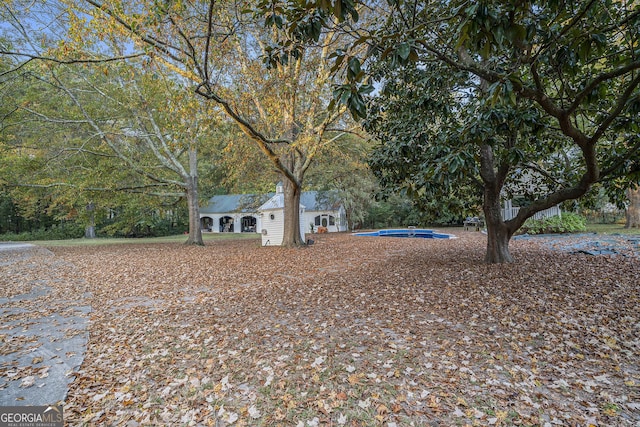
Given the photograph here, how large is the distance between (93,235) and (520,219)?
30.6m

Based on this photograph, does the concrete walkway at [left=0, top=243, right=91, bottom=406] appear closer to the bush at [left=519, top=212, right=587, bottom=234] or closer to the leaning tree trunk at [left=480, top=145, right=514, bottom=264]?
the leaning tree trunk at [left=480, top=145, right=514, bottom=264]

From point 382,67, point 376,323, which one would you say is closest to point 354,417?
point 376,323

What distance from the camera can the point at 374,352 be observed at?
3502mm

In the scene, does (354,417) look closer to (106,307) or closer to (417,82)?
(106,307)

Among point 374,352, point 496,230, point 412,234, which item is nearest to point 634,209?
point 412,234

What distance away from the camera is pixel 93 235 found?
26.4m

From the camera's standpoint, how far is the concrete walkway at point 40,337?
300 centimetres

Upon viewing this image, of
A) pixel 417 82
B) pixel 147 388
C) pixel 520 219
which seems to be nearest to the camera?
pixel 147 388

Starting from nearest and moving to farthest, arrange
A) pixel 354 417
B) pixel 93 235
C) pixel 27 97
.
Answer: pixel 354 417 → pixel 27 97 → pixel 93 235

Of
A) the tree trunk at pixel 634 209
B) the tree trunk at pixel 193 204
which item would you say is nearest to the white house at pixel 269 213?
the tree trunk at pixel 193 204

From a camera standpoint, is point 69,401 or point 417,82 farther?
point 417,82

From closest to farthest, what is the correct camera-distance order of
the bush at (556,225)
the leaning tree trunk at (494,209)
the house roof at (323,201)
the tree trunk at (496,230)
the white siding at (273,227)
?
the leaning tree trunk at (494,209), the tree trunk at (496,230), the bush at (556,225), the white siding at (273,227), the house roof at (323,201)

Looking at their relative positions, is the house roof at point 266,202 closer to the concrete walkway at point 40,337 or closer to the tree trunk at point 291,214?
the tree trunk at point 291,214

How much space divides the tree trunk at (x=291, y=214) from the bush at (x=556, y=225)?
436 inches
